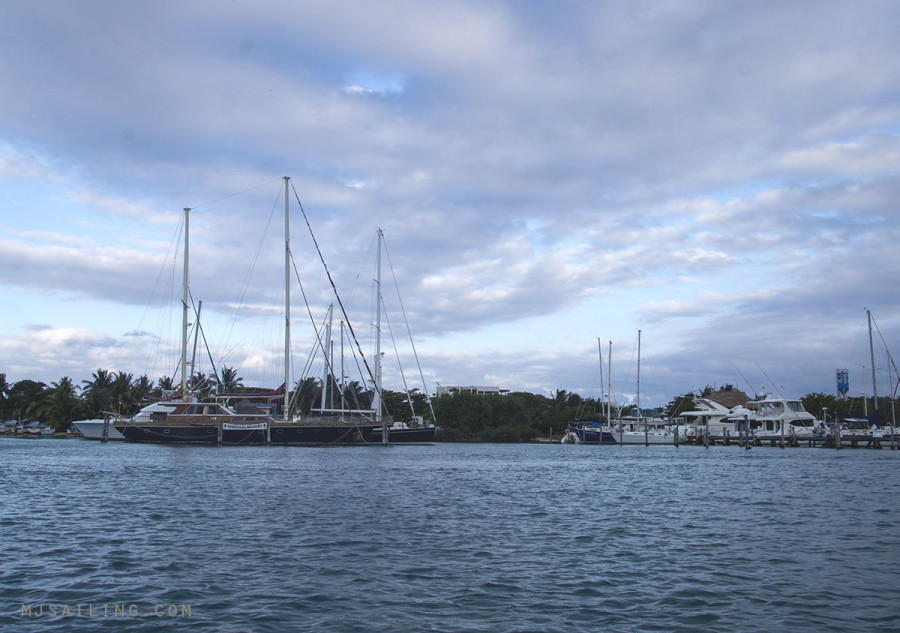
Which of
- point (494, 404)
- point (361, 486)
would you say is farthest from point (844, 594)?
point (494, 404)

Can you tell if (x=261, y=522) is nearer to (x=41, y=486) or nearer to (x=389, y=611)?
(x=389, y=611)

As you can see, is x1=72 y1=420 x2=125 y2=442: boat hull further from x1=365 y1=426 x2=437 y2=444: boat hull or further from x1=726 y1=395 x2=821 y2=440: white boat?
x1=726 y1=395 x2=821 y2=440: white boat

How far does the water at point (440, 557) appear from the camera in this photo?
1218cm

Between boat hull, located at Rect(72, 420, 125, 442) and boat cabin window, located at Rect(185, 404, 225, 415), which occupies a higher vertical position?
boat cabin window, located at Rect(185, 404, 225, 415)

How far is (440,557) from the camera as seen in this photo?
56.0ft

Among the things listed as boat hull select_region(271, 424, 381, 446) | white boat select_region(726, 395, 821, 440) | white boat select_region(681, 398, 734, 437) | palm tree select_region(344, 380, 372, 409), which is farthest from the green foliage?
boat hull select_region(271, 424, 381, 446)

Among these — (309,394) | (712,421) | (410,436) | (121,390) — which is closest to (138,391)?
(121,390)

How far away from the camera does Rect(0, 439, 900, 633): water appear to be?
480 inches

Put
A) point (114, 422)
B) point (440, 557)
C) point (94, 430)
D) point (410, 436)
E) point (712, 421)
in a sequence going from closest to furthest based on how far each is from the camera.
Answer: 1. point (440, 557)
2. point (410, 436)
3. point (114, 422)
4. point (94, 430)
5. point (712, 421)

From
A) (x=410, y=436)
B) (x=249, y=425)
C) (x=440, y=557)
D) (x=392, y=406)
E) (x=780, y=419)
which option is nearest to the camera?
(x=440, y=557)

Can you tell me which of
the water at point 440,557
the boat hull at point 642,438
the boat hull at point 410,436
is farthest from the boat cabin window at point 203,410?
the boat hull at point 642,438

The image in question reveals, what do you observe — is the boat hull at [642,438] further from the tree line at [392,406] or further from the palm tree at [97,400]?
the palm tree at [97,400]

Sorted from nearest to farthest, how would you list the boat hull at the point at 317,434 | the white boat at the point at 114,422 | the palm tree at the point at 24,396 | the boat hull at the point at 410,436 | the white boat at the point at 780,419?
the boat hull at the point at 317,434, the white boat at the point at 114,422, the boat hull at the point at 410,436, the white boat at the point at 780,419, the palm tree at the point at 24,396

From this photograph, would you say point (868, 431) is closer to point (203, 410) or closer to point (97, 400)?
point (203, 410)
